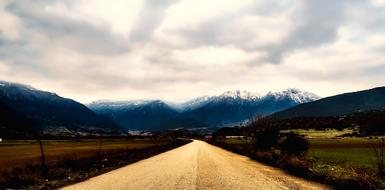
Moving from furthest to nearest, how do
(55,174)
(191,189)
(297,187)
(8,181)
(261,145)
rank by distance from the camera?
(261,145) < (55,174) < (8,181) < (297,187) < (191,189)

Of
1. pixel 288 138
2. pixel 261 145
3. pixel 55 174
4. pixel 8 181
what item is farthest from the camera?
pixel 261 145

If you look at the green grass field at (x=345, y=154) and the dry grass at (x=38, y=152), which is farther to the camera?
the dry grass at (x=38, y=152)

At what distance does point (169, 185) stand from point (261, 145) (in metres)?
45.4

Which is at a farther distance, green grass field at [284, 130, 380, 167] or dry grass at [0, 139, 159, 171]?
dry grass at [0, 139, 159, 171]

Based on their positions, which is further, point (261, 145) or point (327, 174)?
point (261, 145)

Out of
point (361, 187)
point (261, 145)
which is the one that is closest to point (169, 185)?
point (361, 187)

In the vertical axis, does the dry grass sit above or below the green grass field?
above

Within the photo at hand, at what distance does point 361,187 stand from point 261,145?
149 feet

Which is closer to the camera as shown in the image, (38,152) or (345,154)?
(345,154)

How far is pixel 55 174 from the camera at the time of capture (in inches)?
1115

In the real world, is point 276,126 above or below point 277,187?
above

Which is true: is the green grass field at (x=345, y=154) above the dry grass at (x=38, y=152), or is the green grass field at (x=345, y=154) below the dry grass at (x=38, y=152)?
below

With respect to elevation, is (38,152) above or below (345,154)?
above

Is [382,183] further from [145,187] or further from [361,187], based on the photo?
[145,187]
